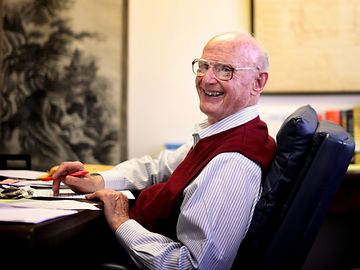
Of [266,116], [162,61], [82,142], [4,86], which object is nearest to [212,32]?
[162,61]

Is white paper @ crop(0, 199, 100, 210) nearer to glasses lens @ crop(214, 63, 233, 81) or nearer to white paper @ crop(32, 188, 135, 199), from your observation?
white paper @ crop(32, 188, 135, 199)

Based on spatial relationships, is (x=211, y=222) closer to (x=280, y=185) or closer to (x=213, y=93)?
(x=280, y=185)

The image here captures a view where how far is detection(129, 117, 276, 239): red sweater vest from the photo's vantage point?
1178 mm

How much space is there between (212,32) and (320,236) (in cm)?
147

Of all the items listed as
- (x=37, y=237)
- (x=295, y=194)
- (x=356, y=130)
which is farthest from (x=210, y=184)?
(x=356, y=130)

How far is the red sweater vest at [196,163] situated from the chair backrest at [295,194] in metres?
0.08

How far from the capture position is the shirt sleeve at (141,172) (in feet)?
5.16

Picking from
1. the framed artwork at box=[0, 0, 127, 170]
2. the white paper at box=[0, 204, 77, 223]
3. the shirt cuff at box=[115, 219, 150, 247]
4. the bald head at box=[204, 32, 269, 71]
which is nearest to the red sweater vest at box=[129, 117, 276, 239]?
the shirt cuff at box=[115, 219, 150, 247]

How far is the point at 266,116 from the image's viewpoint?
2.54 m

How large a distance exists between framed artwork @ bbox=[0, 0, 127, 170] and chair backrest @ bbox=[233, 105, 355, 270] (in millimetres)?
1575

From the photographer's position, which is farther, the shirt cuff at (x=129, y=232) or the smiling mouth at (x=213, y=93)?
the smiling mouth at (x=213, y=93)

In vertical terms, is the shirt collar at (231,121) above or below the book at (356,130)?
above

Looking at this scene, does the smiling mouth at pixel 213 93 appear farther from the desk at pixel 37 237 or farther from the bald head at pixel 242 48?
the desk at pixel 37 237

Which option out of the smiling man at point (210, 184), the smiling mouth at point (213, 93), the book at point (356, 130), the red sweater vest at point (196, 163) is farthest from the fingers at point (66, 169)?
the book at point (356, 130)
